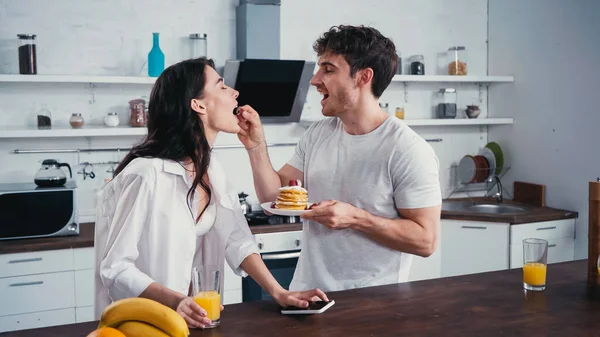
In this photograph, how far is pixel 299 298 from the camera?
1814 mm

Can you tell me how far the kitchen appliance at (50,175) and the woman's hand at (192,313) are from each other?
224 centimetres

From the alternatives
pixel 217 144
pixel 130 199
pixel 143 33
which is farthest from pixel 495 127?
pixel 130 199

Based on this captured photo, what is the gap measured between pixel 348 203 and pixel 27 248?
1887 mm

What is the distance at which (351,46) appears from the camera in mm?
2307

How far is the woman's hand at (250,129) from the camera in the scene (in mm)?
2506

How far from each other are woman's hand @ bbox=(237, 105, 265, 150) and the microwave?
1430 millimetres

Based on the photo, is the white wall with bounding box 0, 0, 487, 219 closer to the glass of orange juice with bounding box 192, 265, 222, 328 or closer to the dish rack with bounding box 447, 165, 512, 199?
the dish rack with bounding box 447, 165, 512, 199

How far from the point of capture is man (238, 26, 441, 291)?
218 cm

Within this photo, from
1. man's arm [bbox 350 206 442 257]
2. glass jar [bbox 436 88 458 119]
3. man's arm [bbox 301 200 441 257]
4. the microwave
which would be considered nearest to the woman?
man's arm [bbox 301 200 441 257]

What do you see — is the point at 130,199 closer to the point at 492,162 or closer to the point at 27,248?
the point at 27,248

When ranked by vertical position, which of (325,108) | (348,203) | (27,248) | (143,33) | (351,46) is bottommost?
(27,248)

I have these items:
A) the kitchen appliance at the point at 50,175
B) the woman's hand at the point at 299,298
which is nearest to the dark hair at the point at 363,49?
the woman's hand at the point at 299,298

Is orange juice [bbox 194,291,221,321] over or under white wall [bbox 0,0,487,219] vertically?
under

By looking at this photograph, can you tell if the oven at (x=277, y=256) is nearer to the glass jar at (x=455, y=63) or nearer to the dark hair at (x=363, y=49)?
the dark hair at (x=363, y=49)
